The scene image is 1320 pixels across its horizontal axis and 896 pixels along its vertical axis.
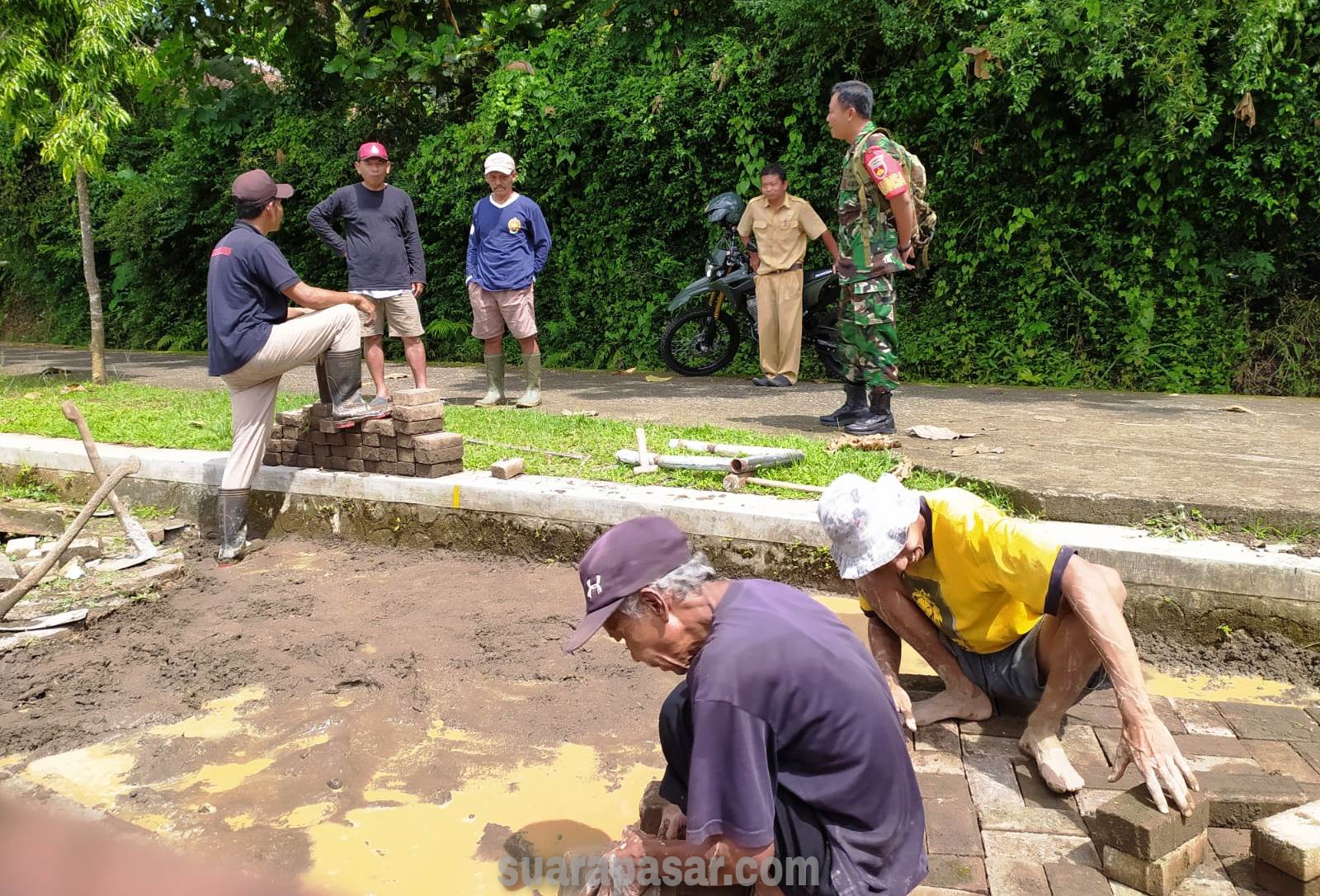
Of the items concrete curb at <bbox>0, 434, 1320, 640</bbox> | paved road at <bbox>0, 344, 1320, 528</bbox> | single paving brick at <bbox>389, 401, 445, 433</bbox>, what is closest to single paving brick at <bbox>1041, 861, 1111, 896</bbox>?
concrete curb at <bbox>0, 434, 1320, 640</bbox>

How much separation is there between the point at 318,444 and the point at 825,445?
3.00 meters

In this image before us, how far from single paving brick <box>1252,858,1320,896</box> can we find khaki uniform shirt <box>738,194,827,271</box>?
23.2 feet

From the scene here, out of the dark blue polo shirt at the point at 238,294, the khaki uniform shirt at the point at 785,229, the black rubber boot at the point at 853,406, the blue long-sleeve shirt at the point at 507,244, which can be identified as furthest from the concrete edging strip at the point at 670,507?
the khaki uniform shirt at the point at 785,229

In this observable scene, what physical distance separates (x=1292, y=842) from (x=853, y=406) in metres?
4.46

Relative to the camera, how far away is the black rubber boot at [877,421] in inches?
253

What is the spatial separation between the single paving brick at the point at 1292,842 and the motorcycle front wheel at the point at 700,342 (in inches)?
305

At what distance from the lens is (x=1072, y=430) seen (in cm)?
668

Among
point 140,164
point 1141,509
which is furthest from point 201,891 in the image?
point 140,164

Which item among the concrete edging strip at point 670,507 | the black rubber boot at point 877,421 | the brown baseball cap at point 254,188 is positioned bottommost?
the concrete edging strip at point 670,507

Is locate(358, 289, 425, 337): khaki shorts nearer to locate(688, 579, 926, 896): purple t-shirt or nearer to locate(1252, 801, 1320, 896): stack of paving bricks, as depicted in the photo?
locate(688, 579, 926, 896): purple t-shirt

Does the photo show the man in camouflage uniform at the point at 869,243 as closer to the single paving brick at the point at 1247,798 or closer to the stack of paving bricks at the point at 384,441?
the stack of paving bricks at the point at 384,441

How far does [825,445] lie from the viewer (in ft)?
20.1

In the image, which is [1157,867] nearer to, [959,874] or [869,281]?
[959,874]

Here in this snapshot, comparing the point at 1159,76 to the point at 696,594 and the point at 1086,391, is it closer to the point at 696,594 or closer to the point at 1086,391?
the point at 1086,391
